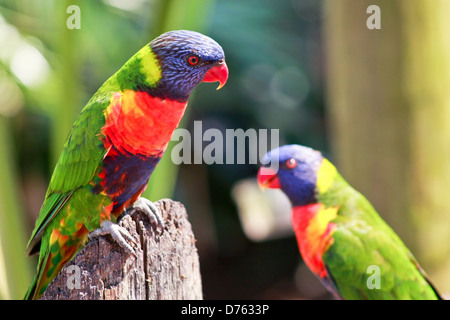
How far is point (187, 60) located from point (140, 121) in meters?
0.20

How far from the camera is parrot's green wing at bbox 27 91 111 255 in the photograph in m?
1.23

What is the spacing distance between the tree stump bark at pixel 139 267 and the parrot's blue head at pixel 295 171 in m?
0.45

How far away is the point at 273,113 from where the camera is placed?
4.12m

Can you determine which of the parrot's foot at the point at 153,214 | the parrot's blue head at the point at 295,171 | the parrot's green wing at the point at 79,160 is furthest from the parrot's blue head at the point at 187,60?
the parrot's blue head at the point at 295,171

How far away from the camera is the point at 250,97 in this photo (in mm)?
4098

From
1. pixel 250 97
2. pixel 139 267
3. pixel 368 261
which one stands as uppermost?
pixel 250 97

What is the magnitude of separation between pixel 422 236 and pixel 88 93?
2044mm

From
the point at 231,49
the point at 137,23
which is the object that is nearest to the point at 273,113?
the point at 231,49

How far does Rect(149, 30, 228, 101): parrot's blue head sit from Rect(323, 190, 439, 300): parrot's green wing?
2.49 ft

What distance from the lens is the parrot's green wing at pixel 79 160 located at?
1233mm

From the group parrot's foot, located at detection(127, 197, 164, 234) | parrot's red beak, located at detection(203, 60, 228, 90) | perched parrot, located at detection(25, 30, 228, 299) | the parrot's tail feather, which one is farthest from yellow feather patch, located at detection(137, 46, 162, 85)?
the parrot's tail feather

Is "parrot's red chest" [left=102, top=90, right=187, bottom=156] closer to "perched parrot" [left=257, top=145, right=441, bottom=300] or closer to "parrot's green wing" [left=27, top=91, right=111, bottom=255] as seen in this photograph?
"parrot's green wing" [left=27, top=91, right=111, bottom=255]

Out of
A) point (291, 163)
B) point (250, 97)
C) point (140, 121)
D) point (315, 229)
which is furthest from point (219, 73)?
point (250, 97)

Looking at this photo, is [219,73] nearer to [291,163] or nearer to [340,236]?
[291,163]
